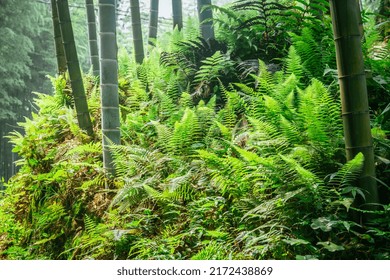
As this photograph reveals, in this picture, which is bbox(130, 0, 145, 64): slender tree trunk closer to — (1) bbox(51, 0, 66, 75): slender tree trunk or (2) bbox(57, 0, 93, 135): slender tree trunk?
(1) bbox(51, 0, 66, 75): slender tree trunk

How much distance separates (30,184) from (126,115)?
132 centimetres

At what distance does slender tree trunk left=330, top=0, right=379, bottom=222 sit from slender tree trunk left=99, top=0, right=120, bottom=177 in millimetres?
2275

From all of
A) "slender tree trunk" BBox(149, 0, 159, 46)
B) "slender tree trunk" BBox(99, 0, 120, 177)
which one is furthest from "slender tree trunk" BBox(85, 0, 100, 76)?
"slender tree trunk" BBox(99, 0, 120, 177)

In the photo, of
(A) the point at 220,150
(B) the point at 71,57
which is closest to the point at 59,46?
(B) the point at 71,57

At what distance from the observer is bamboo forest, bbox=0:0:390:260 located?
2.71m

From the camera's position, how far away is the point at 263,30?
5.24m

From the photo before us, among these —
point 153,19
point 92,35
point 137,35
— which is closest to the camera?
point 137,35

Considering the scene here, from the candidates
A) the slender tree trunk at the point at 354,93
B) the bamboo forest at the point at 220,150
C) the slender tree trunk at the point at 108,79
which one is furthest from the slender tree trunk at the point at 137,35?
the slender tree trunk at the point at 354,93

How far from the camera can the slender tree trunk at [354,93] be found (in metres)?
2.69

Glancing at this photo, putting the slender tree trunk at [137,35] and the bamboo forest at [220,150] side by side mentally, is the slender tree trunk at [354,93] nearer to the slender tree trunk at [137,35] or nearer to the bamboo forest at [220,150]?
the bamboo forest at [220,150]

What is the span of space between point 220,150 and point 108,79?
4.51 feet

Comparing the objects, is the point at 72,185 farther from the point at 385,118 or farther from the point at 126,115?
the point at 385,118

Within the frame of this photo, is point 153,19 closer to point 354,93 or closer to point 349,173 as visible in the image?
point 354,93

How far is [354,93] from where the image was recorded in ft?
8.85
